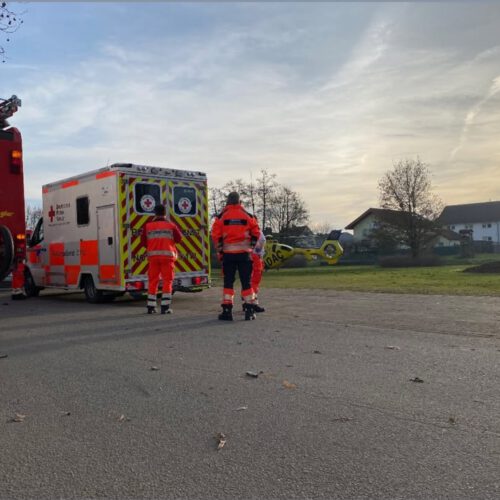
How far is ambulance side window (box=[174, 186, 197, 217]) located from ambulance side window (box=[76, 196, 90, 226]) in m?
1.96

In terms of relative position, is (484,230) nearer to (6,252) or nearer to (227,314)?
(227,314)

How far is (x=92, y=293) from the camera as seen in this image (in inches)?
479

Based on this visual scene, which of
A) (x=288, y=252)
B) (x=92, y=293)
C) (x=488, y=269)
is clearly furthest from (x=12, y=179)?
(x=288, y=252)

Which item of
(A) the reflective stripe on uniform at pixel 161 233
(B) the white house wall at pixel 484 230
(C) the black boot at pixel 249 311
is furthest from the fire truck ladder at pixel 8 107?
(B) the white house wall at pixel 484 230

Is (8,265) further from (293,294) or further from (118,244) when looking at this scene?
(293,294)

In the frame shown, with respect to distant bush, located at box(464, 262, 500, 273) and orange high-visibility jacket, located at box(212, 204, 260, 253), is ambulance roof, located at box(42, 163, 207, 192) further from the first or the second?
distant bush, located at box(464, 262, 500, 273)

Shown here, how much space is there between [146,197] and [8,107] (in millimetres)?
3296

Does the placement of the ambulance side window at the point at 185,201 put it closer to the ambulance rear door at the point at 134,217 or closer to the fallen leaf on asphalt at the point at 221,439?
the ambulance rear door at the point at 134,217

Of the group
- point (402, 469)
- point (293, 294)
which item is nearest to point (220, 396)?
point (402, 469)

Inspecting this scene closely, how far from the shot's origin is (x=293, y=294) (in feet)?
43.5

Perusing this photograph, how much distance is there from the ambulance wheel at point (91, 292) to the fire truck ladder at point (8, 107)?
416cm

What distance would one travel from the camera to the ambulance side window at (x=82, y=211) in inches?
473

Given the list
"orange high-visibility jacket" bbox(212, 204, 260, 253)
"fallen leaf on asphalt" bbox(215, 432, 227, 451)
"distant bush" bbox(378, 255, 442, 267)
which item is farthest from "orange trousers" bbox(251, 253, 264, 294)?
"distant bush" bbox(378, 255, 442, 267)

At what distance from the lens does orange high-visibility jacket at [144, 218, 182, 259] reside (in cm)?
973
